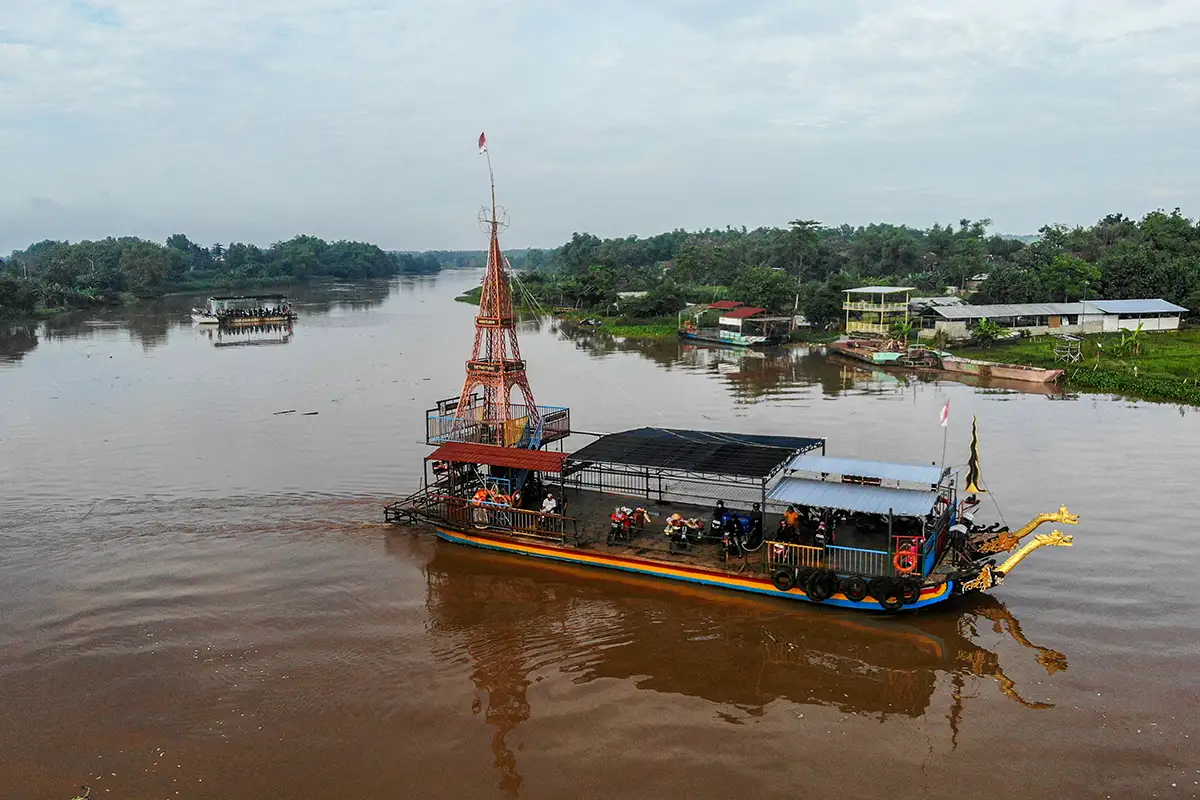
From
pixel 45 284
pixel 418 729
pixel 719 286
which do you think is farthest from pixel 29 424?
pixel 719 286

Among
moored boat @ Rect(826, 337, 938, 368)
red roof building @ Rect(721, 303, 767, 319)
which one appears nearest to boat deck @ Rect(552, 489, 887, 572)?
moored boat @ Rect(826, 337, 938, 368)

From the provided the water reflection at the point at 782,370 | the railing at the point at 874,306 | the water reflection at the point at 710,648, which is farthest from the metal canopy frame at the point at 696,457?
the railing at the point at 874,306

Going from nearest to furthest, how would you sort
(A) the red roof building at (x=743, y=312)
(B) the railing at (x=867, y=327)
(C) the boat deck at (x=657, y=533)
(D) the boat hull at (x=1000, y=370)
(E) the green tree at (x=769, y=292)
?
1. (C) the boat deck at (x=657, y=533)
2. (D) the boat hull at (x=1000, y=370)
3. (B) the railing at (x=867, y=327)
4. (A) the red roof building at (x=743, y=312)
5. (E) the green tree at (x=769, y=292)

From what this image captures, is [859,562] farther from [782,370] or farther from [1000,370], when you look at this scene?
[782,370]

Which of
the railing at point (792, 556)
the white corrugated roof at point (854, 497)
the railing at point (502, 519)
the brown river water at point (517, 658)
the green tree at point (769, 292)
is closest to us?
the brown river water at point (517, 658)

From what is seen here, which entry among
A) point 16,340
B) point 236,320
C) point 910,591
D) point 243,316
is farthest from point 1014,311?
point 16,340

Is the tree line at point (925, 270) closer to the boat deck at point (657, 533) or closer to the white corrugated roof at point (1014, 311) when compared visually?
the white corrugated roof at point (1014, 311)

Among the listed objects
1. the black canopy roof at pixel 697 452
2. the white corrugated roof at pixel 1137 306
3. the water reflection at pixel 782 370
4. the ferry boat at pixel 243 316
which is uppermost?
the white corrugated roof at pixel 1137 306
